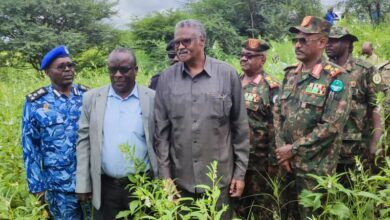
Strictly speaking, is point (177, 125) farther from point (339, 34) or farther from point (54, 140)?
point (339, 34)

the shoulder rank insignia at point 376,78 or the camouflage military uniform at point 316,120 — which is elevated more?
the shoulder rank insignia at point 376,78

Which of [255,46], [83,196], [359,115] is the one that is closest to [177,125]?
[83,196]

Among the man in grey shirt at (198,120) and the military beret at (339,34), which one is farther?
the military beret at (339,34)

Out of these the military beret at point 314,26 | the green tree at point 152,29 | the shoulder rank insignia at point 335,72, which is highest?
the green tree at point 152,29

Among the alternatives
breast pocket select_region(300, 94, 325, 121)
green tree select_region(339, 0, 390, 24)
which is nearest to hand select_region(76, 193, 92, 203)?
breast pocket select_region(300, 94, 325, 121)

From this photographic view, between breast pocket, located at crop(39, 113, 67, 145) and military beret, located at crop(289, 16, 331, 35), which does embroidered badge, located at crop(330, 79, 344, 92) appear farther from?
breast pocket, located at crop(39, 113, 67, 145)

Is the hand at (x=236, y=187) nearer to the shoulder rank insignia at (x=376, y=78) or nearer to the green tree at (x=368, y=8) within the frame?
the shoulder rank insignia at (x=376, y=78)

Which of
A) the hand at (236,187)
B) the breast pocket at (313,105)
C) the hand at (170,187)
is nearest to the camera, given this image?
the hand at (170,187)

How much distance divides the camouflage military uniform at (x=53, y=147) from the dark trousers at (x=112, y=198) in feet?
0.92

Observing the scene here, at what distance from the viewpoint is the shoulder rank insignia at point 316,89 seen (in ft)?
9.87

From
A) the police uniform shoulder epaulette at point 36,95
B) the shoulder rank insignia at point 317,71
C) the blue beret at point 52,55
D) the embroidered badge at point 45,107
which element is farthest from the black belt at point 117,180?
the shoulder rank insignia at point 317,71

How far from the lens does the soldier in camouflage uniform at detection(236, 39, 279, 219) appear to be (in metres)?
3.64

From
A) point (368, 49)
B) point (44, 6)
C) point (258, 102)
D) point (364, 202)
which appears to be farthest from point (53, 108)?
point (44, 6)

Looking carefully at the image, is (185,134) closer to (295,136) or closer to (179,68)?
(179,68)
